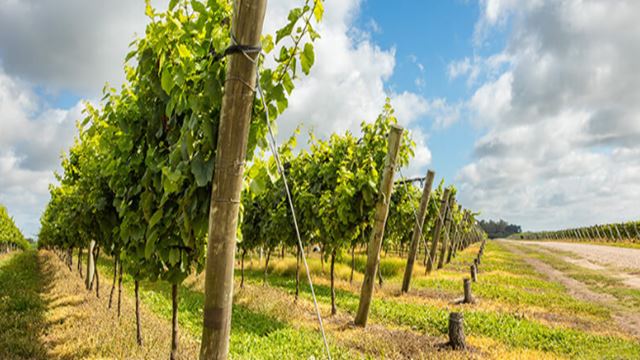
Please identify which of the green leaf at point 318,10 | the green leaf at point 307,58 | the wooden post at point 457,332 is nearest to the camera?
the green leaf at point 318,10

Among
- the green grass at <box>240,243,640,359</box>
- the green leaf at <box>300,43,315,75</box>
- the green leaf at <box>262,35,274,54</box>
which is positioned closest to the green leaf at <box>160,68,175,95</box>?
the green leaf at <box>262,35,274,54</box>

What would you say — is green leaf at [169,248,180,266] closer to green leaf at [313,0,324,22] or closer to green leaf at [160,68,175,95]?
green leaf at [160,68,175,95]

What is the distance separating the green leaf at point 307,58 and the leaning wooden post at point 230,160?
55cm

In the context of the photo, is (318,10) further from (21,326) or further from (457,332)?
(21,326)

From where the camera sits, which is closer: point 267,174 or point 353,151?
point 267,174

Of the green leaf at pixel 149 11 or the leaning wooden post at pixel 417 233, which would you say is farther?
the leaning wooden post at pixel 417 233

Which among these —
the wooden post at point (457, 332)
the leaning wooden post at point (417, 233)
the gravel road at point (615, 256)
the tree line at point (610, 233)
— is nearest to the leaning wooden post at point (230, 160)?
the wooden post at point (457, 332)

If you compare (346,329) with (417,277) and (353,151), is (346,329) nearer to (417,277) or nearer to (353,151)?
(353,151)

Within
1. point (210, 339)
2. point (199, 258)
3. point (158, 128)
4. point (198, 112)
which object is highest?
point (158, 128)

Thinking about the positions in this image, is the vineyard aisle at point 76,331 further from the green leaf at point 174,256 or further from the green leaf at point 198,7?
the green leaf at point 198,7

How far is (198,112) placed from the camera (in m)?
3.44

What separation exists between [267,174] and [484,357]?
17.8 ft

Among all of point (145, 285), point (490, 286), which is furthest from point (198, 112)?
point (490, 286)

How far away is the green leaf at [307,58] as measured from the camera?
10.7 feet
